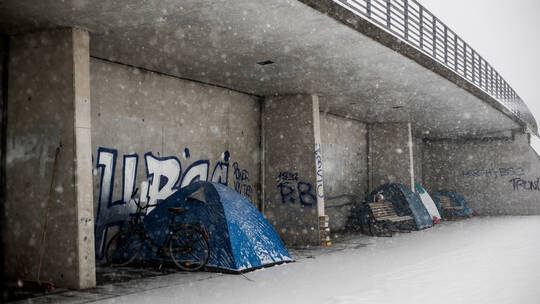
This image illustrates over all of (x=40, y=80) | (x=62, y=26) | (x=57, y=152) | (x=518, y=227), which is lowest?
(x=518, y=227)

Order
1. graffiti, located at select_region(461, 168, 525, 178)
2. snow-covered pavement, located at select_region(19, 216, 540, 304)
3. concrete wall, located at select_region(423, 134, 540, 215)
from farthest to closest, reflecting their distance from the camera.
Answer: graffiti, located at select_region(461, 168, 525, 178) < concrete wall, located at select_region(423, 134, 540, 215) < snow-covered pavement, located at select_region(19, 216, 540, 304)

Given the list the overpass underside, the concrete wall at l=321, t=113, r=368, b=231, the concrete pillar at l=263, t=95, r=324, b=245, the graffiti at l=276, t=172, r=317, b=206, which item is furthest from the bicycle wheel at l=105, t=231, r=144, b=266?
the concrete wall at l=321, t=113, r=368, b=231

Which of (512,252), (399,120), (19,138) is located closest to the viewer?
(19,138)

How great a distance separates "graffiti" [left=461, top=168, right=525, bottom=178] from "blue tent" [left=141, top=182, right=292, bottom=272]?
57.9 feet

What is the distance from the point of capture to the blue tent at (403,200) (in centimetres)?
1720

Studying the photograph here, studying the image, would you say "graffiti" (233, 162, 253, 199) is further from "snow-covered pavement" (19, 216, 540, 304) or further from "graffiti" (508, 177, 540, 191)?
"graffiti" (508, 177, 540, 191)

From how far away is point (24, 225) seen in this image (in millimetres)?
7711

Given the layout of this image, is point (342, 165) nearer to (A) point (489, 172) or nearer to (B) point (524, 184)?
(A) point (489, 172)

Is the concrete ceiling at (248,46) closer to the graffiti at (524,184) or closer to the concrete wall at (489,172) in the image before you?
the concrete wall at (489,172)

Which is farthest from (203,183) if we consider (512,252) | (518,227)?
(518,227)

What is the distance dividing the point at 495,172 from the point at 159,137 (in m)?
18.7

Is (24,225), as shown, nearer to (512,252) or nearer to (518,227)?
(512,252)

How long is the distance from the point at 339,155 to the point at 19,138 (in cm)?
1125

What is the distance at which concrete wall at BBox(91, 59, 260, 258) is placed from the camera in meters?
9.27
